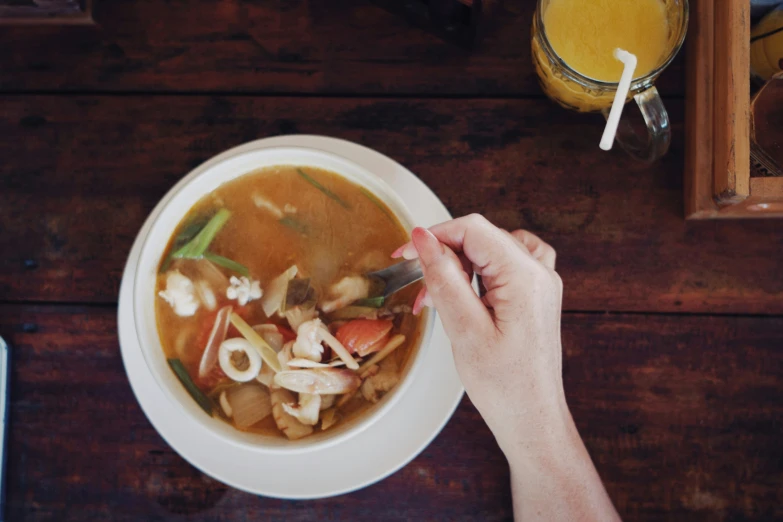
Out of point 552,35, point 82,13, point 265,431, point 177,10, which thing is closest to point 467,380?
point 265,431

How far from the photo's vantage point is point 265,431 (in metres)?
1.16

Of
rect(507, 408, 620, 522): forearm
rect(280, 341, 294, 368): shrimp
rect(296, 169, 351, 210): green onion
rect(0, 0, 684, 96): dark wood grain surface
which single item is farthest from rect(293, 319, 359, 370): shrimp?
rect(0, 0, 684, 96): dark wood grain surface

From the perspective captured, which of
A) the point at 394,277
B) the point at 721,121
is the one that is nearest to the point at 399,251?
the point at 394,277

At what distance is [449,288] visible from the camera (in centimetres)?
98

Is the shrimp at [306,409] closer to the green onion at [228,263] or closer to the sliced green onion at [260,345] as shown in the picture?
the sliced green onion at [260,345]

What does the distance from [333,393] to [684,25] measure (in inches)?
36.0

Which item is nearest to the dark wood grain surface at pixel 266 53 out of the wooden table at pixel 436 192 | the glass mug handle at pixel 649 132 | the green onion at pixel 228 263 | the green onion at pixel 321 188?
the wooden table at pixel 436 192

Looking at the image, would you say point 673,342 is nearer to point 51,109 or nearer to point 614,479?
point 614,479

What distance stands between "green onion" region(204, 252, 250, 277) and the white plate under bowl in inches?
5.8

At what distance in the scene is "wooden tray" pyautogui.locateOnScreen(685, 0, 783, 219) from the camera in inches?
44.8

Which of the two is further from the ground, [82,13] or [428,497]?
[82,13]

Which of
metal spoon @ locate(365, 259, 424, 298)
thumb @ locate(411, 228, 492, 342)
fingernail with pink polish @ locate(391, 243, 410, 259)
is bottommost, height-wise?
metal spoon @ locate(365, 259, 424, 298)

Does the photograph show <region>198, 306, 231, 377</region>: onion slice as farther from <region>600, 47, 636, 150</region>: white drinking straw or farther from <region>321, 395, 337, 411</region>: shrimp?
<region>600, 47, 636, 150</region>: white drinking straw

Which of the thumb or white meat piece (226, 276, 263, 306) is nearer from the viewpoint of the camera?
the thumb
